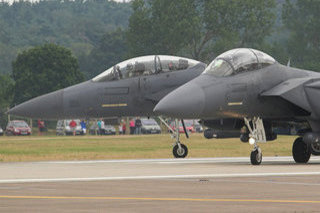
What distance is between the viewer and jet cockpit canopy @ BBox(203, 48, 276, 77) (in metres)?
26.2

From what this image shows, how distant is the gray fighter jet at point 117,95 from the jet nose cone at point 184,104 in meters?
4.48

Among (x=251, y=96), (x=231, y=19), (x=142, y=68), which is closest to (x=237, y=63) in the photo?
(x=251, y=96)

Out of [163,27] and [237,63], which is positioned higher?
[163,27]

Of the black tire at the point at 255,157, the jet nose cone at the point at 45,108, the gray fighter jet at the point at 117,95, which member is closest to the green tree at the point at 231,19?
the gray fighter jet at the point at 117,95

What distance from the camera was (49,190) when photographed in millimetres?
16953

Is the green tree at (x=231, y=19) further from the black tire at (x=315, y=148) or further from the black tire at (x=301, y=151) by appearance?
the black tire at (x=315, y=148)

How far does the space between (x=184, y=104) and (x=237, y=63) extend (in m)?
2.26

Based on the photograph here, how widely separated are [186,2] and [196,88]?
115456 mm

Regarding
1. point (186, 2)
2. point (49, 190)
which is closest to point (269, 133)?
point (49, 190)

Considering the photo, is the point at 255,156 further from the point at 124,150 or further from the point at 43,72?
the point at 43,72

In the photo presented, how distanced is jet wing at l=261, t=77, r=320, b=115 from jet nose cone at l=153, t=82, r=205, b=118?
6.57 feet

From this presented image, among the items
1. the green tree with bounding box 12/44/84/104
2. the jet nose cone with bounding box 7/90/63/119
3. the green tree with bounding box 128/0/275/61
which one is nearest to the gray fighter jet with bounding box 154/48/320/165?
the jet nose cone with bounding box 7/90/63/119

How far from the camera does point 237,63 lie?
26.2m

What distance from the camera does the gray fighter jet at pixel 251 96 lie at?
25.4 meters
